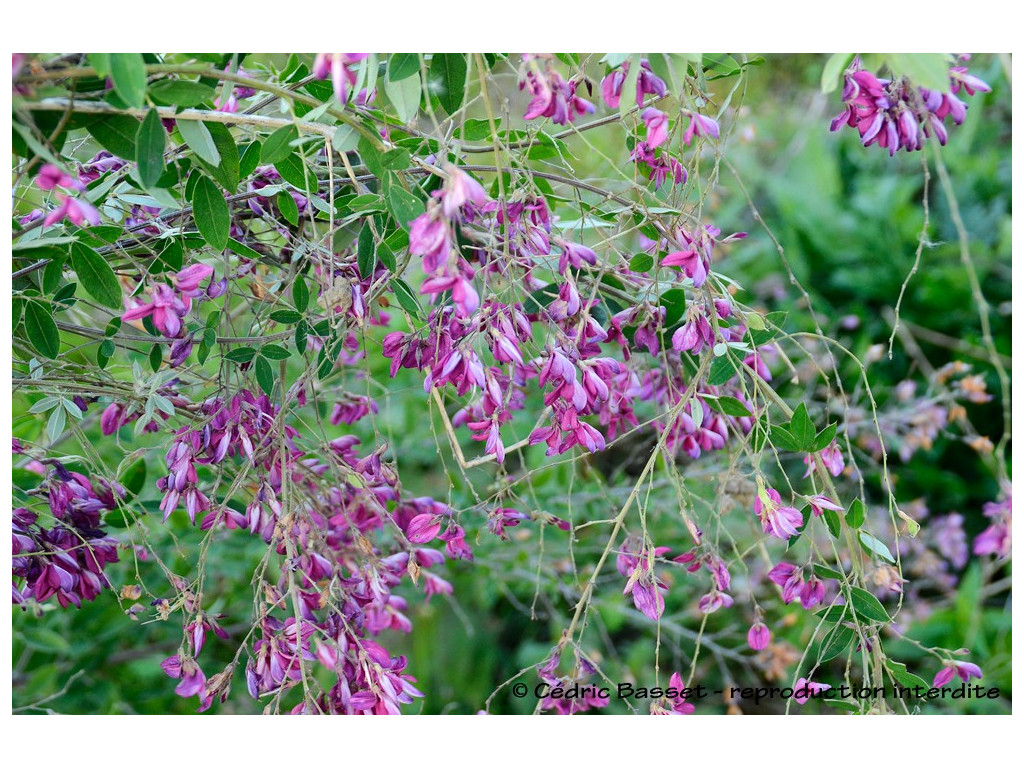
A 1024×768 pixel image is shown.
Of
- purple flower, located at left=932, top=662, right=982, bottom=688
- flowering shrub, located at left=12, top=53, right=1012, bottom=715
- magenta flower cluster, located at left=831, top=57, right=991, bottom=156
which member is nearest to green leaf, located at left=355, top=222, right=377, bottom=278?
flowering shrub, located at left=12, top=53, right=1012, bottom=715

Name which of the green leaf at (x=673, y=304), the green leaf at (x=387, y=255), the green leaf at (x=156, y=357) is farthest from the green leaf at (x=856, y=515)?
the green leaf at (x=156, y=357)

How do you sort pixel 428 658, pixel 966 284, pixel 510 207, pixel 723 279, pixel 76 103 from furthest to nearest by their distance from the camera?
pixel 966 284
pixel 428 658
pixel 723 279
pixel 510 207
pixel 76 103

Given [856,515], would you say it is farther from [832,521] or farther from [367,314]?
[367,314]

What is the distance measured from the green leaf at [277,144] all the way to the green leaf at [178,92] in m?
0.06

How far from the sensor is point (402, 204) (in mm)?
664

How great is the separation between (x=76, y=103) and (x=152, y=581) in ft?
2.80

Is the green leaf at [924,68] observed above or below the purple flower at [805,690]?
above

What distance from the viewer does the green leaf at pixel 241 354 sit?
0.76 m

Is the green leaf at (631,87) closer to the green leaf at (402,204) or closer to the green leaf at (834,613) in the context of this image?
the green leaf at (402,204)

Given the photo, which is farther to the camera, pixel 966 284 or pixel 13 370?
pixel 966 284

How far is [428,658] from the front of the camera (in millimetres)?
1880

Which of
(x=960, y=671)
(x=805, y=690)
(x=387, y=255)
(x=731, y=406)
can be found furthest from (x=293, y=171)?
(x=960, y=671)
